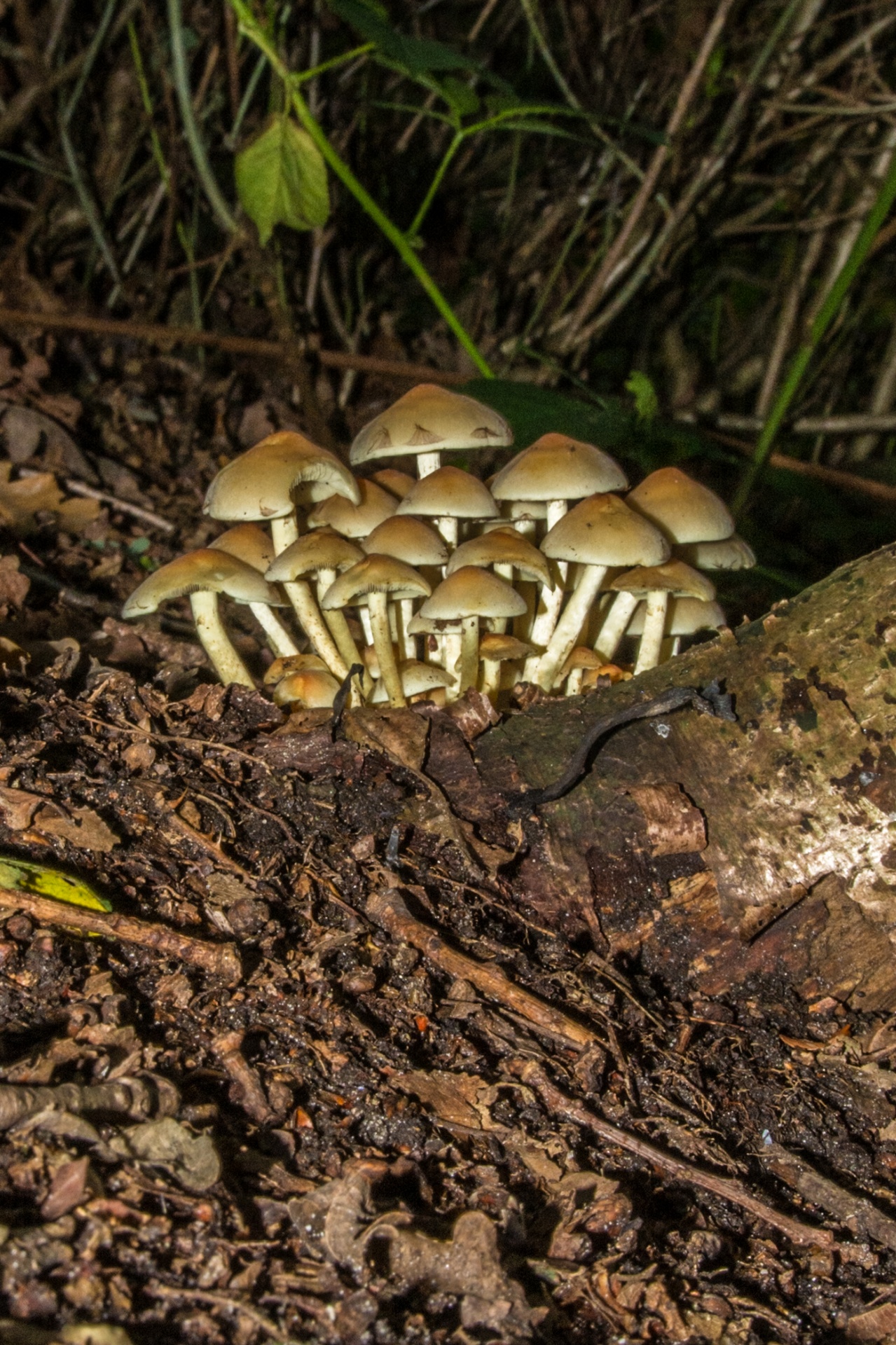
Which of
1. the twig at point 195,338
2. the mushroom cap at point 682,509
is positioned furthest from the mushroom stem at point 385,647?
the twig at point 195,338

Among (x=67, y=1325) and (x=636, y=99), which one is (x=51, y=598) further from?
(x=636, y=99)

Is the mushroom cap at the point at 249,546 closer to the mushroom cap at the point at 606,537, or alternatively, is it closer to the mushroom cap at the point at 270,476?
the mushroom cap at the point at 270,476

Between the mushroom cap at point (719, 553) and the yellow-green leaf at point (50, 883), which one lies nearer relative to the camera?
the yellow-green leaf at point (50, 883)

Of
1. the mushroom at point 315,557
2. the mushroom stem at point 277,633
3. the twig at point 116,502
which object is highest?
the mushroom at point 315,557

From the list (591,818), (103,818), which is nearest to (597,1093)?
(591,818)

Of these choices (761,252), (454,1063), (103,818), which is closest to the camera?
(454,1063)

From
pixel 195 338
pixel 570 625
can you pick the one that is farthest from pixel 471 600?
pixel 195 338

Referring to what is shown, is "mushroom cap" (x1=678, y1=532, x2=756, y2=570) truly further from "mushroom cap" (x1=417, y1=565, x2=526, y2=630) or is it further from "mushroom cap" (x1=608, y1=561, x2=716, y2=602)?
"mushroom cap" (x1=417, y1=565, x2=526, y2=630)
